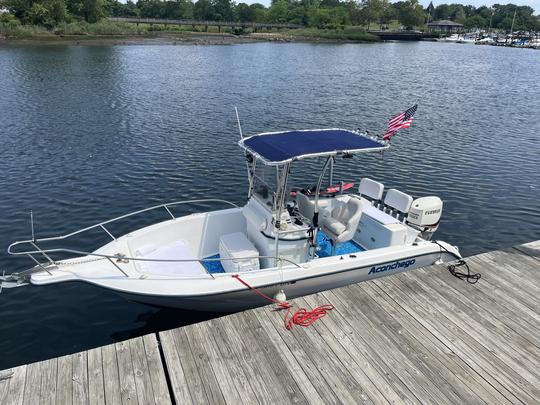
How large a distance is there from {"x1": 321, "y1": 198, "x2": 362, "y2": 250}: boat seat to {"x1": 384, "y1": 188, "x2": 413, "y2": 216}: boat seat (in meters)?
1.67

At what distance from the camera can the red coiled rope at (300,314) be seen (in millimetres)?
6906

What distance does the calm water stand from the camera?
928 centimetres

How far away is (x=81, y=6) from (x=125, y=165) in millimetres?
80540

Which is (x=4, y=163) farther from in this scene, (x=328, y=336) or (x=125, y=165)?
(x=328, y=336)

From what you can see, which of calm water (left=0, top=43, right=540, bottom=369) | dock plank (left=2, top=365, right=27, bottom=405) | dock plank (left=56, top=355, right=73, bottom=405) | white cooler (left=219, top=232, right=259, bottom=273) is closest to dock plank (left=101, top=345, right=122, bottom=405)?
dock plank (left=56, top=355, right=73, bottom=405)

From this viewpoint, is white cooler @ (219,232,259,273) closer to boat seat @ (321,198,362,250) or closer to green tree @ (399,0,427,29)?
boat seat @ (321,198,362,250)

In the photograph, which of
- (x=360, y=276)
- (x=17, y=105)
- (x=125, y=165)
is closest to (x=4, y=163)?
(x=125, y=165)

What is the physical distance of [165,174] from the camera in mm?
16844

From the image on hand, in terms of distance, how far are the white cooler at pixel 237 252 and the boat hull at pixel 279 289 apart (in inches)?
24.1

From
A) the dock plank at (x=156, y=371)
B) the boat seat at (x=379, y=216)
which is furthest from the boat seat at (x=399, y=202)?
the dock plank at (x=156, y=371)

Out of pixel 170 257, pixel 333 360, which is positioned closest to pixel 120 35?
pixel 170 257

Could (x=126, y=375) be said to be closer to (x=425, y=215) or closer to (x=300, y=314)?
(x=300, y=314)

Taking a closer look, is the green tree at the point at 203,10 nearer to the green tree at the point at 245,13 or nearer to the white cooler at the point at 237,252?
the green tree at the point at 245,13

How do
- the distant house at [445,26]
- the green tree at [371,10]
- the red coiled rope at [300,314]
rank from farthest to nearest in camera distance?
the distant house at [445,26] → the green tree at [371,10] → the red coiled rope at [300,314]
